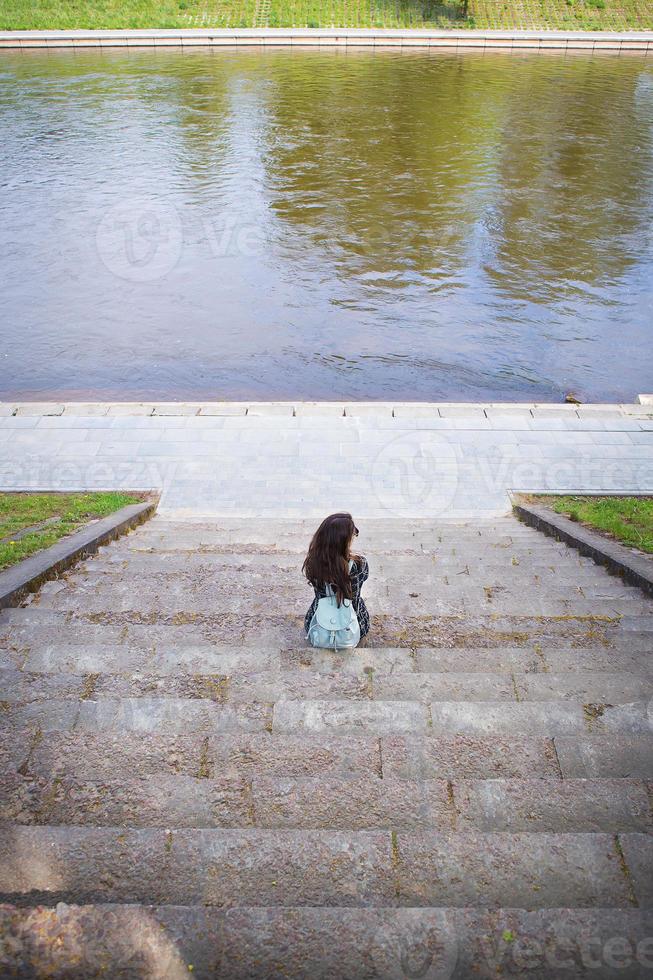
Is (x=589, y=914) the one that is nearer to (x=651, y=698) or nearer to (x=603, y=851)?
(x=603, y=851)

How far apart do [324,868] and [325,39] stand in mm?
43410

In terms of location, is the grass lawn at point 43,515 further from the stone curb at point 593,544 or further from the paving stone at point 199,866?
the stone curb at point 593,544

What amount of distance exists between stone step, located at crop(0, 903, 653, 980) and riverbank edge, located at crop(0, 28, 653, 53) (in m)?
43.5

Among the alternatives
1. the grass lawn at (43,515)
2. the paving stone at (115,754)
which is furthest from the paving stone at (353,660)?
the grass lawn at (43,515)

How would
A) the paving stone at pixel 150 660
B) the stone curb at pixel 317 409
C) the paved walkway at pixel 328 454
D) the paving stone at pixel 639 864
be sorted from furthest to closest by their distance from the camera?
the stone curb at pixel 317 409, the paved walkway at pixel 328 454, the paving stone at pixel 150 660, the paving stone at pixel 639 864

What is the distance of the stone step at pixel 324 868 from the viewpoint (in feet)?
9.04

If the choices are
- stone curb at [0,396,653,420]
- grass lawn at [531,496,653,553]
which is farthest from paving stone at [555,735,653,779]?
stone curb at [0,396,653,420]

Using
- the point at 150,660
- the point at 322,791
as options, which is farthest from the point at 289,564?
the point at 322,791

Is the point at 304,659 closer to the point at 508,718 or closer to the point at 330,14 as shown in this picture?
the point at 508,718

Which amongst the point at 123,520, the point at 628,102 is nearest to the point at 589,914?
the point at 123,520

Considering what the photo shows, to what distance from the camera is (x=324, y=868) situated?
2.86 metres

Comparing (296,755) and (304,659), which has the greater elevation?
(296,755)

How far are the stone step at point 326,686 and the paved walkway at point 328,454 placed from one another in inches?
175

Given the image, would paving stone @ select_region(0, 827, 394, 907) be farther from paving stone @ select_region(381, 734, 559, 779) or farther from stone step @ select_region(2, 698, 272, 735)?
stone step @ select_region(2, 698, 272, 735)
